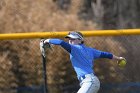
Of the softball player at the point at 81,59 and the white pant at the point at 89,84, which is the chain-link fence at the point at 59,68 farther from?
the white pant at the point at 89,84

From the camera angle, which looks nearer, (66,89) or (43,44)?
(43,44)

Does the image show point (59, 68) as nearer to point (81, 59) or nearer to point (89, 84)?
point (81, 59)

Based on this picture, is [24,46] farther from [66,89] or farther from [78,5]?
[78,5]

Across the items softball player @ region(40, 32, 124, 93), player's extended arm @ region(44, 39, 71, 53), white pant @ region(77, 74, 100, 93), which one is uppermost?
player's extended arm @ region(44, 39, 71, 53)

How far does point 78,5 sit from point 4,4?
1311 millimetres

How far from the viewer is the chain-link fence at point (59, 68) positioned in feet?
32.3

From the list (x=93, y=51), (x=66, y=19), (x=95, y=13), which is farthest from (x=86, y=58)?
(x=95, y=13)

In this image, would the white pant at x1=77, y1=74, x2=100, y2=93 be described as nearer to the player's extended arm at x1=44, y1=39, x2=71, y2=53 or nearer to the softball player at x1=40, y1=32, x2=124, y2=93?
the softball player at x1=40, y1=32, x2=124, y2=93

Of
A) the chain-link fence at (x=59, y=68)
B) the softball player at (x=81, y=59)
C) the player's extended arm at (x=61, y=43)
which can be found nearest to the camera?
the player's extended arm at (x=61, y=43)

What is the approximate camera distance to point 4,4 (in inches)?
430

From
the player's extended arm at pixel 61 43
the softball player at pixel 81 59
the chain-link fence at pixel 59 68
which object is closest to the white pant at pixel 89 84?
the softball player at pixel 81 59

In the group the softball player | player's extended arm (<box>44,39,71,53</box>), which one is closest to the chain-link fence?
the softball player

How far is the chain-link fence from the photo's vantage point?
984 cm

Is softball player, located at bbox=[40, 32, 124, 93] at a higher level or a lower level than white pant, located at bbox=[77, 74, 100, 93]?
higher
